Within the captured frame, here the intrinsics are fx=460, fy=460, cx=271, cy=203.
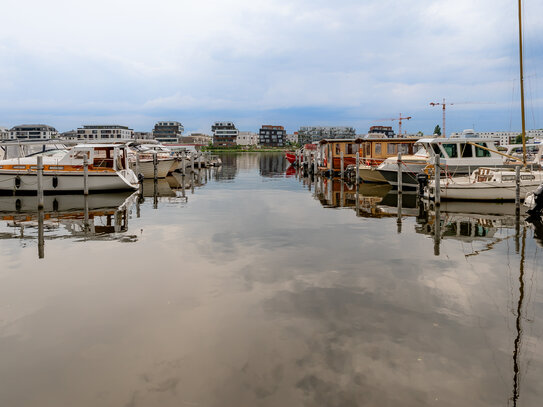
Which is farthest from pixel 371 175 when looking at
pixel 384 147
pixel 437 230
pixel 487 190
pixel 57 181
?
pixel 57 181

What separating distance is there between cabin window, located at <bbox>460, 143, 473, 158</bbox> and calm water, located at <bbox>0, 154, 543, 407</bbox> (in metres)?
12.1

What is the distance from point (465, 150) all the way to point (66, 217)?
21.2 meters

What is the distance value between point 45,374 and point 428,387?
4.52 m

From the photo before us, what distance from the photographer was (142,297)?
27.3ft

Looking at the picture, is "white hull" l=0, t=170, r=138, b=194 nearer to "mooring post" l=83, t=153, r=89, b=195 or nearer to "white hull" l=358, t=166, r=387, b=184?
"mooring post" l=83, t=153, r=89, b=195

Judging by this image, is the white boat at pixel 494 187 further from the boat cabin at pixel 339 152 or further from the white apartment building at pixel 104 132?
the white apartment building at pixel 104 132

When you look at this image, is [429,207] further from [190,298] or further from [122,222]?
[190,298]

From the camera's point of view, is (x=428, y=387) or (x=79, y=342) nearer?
(x=428, y=387)

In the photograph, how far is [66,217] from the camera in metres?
17.8

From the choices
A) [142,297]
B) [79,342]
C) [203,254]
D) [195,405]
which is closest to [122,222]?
[203,254]

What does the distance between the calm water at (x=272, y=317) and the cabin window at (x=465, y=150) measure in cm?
1215

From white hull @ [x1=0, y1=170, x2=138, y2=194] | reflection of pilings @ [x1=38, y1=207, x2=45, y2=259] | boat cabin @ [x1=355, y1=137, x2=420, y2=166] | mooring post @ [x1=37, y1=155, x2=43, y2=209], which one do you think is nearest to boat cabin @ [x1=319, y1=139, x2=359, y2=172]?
boat cabin @ [x1=355, y1=137, x2=420, y2=166]

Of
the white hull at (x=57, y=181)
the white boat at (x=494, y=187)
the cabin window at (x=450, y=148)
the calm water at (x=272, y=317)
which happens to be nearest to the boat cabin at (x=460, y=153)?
the cabin window at (x=450, y=148)

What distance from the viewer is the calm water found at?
207 inches
